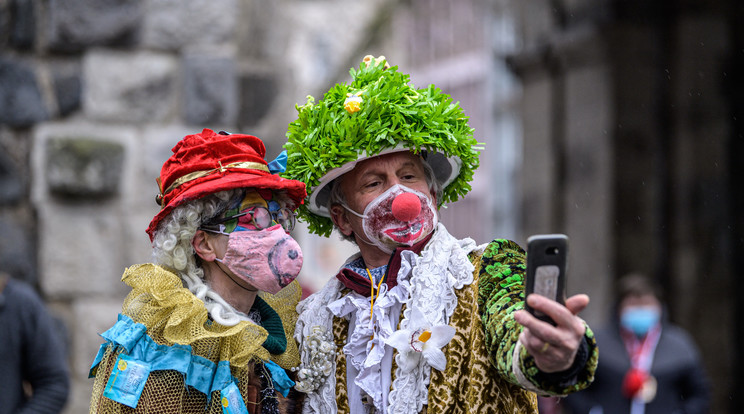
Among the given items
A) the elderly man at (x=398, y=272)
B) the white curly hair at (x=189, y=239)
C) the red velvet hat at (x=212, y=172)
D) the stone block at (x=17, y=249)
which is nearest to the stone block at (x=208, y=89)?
→ the stone block at (x=17, y=249)

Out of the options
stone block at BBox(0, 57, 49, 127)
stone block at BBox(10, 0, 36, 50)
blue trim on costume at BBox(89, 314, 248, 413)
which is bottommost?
blue trim on costume at BBox(89, 314, 248, 413)

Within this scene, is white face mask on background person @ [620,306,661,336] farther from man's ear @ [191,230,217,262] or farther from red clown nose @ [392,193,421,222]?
man's ear @ [191,230,217,262]

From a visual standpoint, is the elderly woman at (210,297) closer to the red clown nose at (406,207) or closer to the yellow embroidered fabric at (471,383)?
the red clown nose at (406,207)

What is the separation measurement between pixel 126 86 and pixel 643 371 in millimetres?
3580

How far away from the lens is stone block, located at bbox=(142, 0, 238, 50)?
434 centimetres

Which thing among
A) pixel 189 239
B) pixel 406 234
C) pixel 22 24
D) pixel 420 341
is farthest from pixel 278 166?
pixel 22 24

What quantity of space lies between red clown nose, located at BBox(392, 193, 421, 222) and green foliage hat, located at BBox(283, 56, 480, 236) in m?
0.15

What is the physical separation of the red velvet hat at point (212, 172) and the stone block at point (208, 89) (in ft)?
4.64

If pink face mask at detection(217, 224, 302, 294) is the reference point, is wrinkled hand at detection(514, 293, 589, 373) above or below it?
below

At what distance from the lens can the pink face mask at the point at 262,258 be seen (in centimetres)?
Result: 283

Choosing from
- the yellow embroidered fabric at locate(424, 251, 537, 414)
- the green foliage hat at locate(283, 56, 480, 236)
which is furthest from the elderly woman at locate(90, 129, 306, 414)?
the yellow embroidered fabric at locate(424, 251, 537, 414)

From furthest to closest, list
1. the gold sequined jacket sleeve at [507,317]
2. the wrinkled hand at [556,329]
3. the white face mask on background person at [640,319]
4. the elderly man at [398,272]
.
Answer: the white face mask on background person at [640,319]
the elderly man at [398,272]
the gold sequined jacket sleeve at [507,317]
the wrinkled hand at [556,329]

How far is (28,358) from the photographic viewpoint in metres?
3.98

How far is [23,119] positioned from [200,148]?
1.78 metres
